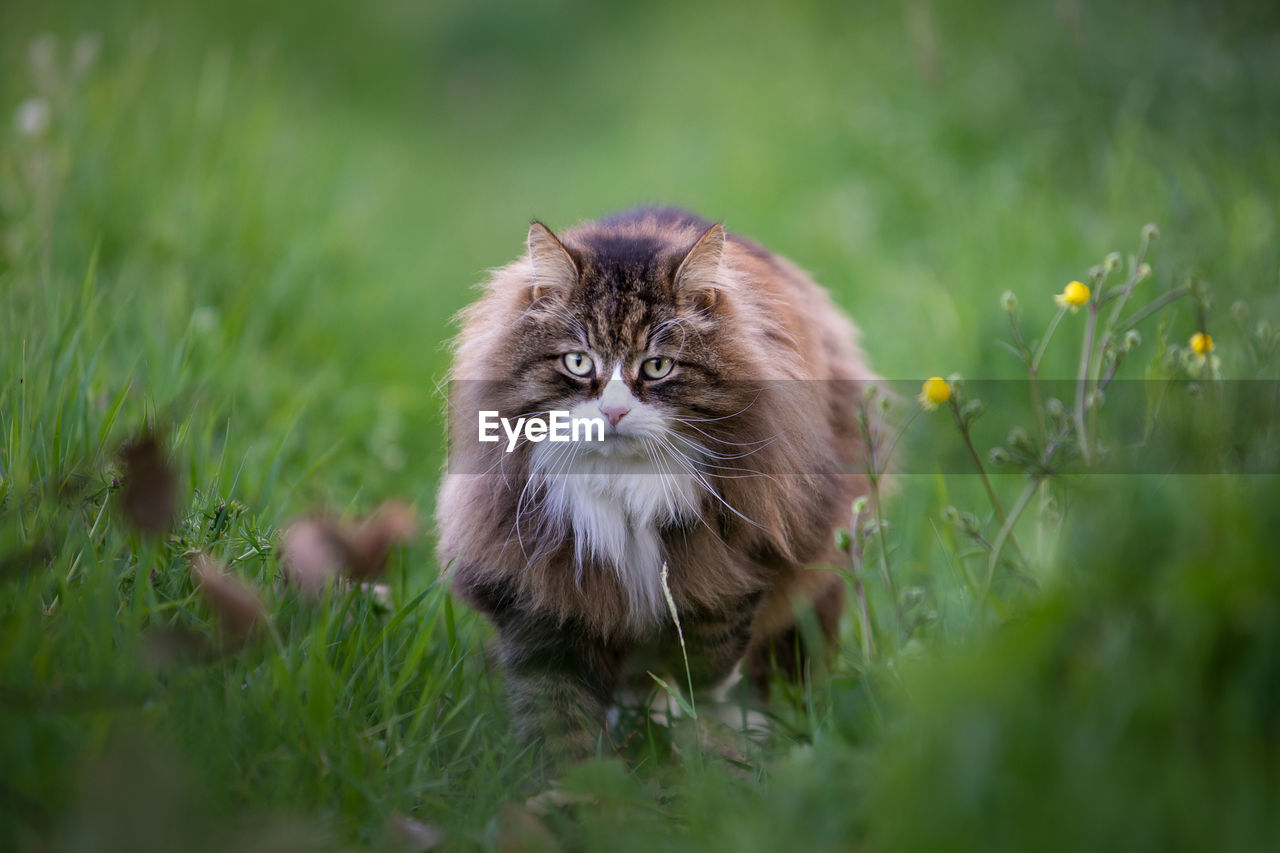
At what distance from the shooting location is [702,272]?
229cm

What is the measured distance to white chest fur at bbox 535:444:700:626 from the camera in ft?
7.23

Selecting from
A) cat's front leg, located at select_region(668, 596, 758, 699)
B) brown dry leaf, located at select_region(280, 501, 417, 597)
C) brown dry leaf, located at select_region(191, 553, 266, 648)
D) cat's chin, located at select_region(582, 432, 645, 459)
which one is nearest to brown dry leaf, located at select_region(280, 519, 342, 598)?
brown dry leaf, located at select_region(280, 501, 417, 597)

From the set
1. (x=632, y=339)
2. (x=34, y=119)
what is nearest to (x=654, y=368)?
(x=632, y=339)

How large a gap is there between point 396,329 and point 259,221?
0.80 metres

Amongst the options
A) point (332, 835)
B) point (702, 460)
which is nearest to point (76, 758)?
point (332, 835)

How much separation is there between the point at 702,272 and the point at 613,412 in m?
0.44

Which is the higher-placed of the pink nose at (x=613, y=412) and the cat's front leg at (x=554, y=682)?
the pink nose at (x=613, y=412)

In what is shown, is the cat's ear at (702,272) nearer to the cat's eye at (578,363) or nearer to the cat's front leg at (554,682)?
the cat's eye at (578,363)

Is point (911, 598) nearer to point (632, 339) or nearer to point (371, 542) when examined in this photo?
point (632, 339)

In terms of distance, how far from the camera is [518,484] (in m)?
2.30

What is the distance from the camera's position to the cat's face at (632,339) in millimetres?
2195

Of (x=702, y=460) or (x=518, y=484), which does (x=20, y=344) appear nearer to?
(x=518, y=484)

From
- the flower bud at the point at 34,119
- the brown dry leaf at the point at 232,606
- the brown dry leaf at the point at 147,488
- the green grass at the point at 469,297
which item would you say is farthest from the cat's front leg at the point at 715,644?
the flower bud at the point at 34,119

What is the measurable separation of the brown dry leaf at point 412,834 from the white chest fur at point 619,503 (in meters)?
0.67
